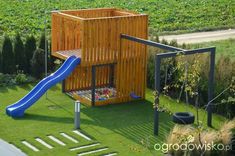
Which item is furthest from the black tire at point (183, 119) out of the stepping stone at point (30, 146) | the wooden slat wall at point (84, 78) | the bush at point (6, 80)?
the bush at point (6, 80)

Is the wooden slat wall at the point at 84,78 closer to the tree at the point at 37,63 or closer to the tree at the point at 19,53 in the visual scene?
the tree at the point at 37,63

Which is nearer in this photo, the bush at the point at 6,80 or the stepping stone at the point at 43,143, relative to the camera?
the stepping stone at the point at 43,143

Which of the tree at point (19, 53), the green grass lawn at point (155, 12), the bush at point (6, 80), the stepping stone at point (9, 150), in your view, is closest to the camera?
the stepping stone at point (9, 150)

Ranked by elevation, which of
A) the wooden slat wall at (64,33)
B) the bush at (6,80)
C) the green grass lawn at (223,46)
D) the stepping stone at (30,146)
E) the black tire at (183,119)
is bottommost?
the stepping stone at (30,146)

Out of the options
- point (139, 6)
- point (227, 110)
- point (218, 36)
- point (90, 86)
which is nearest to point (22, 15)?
point (139, 6)

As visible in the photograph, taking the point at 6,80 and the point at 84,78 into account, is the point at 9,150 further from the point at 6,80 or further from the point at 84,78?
the point at 6,80

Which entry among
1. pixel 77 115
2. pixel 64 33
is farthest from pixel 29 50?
pixel 77 115

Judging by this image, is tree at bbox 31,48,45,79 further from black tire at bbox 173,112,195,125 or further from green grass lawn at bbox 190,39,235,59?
green grass lawn at bbox 190,39,235,59
